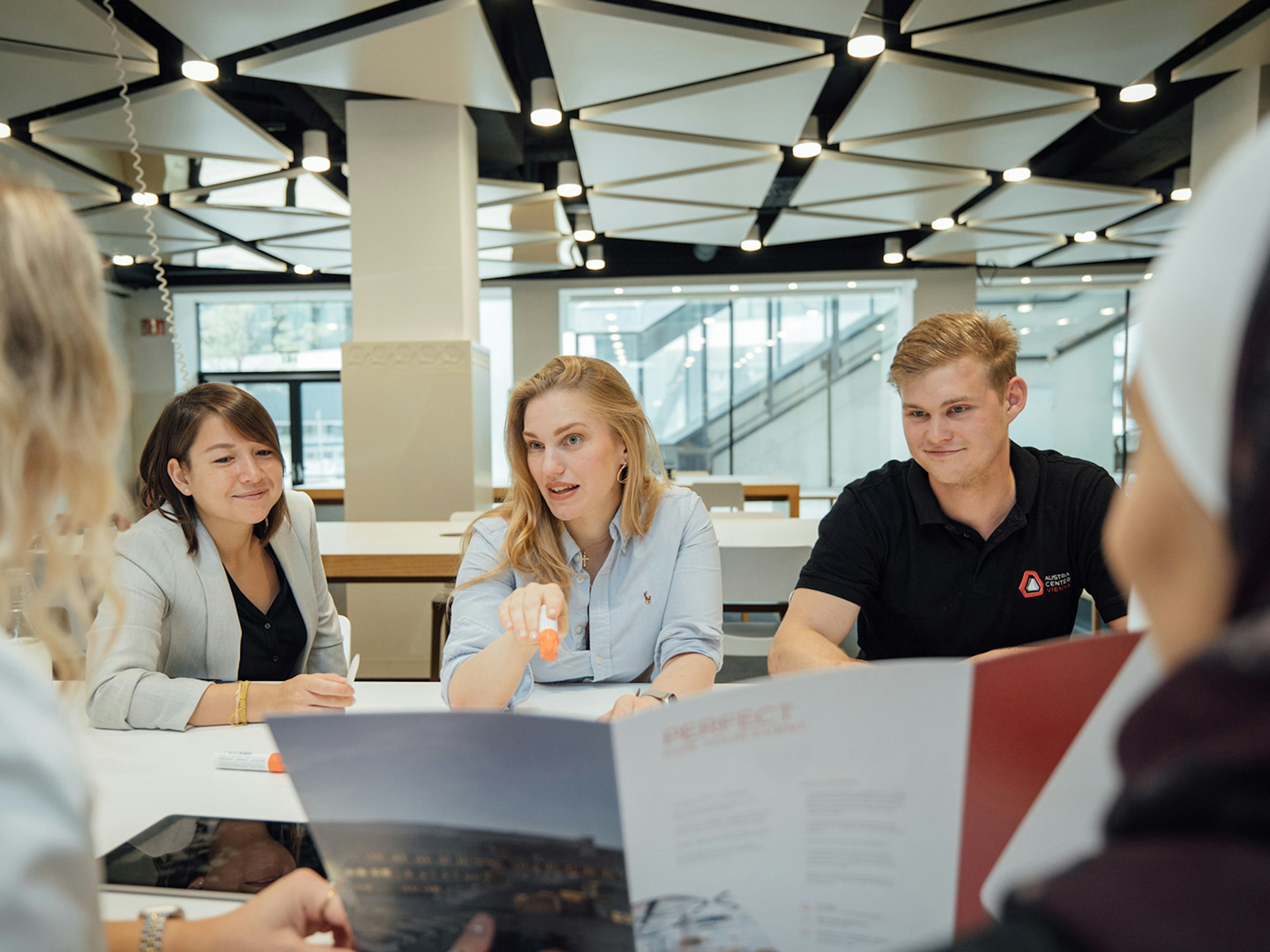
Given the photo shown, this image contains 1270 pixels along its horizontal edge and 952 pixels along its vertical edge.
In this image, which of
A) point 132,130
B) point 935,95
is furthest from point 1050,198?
point 132,130

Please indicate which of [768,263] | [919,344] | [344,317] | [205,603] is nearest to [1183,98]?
[768,263]

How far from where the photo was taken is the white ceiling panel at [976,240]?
7.14 meters

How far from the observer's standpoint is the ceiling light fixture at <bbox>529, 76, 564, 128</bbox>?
4043 millimetres

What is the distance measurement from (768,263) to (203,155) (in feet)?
18.1

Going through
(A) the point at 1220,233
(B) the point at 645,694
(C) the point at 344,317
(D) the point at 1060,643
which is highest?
(C) the point at 344,317

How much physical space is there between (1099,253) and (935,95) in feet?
16.7

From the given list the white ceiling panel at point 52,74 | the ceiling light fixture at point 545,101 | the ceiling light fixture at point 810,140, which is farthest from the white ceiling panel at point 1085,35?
the white ceiling panel at point 52,74

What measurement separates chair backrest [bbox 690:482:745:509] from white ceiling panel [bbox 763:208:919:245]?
8.81 ft

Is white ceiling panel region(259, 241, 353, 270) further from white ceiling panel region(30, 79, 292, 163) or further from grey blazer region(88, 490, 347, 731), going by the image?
grey blazer region(88, 490, 347, 731)

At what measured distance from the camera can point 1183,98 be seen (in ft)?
15.8

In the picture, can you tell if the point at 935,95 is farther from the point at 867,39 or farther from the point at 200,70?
the point at 200,70

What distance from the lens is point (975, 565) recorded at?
5.12ft

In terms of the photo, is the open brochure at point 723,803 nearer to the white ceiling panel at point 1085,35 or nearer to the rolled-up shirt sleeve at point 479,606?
the rolled-up shirt sleeve at point 479,606

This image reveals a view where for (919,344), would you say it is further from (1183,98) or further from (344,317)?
(344,317)
